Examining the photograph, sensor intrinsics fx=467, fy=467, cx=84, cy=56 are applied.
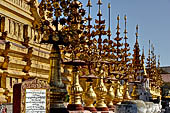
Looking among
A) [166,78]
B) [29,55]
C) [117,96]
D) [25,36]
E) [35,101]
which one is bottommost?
[117,96]

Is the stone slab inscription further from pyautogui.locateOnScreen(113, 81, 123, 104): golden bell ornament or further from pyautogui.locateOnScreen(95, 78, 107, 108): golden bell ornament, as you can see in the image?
pyautogui.locateOnScreen(113, 81, 123, 104): golden bell ornament

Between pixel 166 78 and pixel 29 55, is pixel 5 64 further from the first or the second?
pixel 166 78

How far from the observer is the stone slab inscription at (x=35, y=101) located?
39.2ft

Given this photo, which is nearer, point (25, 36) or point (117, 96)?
point (25, 36)

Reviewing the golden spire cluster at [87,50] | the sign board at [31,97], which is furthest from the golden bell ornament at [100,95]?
the sign board at [31,97]

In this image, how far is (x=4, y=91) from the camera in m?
18.2

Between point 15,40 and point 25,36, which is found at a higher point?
point 25,36

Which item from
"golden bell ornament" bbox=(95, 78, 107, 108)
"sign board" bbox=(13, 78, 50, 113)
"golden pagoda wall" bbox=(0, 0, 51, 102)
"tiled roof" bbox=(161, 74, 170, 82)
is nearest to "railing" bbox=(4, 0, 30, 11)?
"golden pagoda wall" bbox=(0, 0, 51, 102)

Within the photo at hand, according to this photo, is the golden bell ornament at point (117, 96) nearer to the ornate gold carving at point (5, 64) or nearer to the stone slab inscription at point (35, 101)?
the ornate gold carving at point (5, 64)

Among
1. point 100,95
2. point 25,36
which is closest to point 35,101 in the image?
point 100,95

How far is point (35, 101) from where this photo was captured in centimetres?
1210

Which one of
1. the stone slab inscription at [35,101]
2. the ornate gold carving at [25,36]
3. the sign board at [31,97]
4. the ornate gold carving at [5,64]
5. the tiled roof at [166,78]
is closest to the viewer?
the sign board at [31,97]

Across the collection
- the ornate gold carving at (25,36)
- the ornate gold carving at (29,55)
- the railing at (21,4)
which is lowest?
the ornate gold carving at (29,55)

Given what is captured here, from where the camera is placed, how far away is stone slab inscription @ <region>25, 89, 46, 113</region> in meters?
11.9
